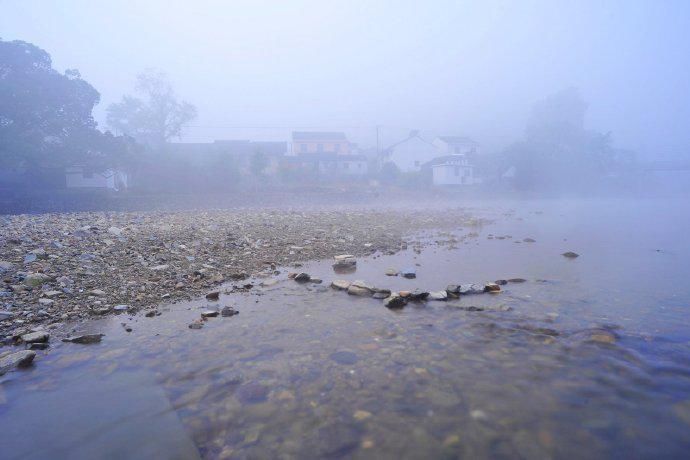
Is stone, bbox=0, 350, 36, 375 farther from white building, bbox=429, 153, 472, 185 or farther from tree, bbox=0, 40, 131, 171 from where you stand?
white building, bbox=429, 153, 472, 185

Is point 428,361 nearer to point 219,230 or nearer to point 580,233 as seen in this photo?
point 219,230

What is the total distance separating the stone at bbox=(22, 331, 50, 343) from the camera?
3.91m

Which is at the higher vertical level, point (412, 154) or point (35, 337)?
point (412, 154)

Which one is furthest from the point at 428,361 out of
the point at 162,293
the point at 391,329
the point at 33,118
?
the point at 33,118

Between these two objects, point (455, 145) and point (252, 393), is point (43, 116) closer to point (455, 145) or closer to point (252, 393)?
point (252, 393)

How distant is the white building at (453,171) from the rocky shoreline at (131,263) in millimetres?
39311

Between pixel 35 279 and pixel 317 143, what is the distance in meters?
61.6

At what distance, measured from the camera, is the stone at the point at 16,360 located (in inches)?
135

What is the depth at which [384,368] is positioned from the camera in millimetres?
3461

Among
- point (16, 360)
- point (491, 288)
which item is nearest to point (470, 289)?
point (491, 288)

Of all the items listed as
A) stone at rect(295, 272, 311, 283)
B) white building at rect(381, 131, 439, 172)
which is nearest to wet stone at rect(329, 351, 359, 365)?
stone at rect(295, 272, 311, 283)

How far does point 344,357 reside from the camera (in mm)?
3705

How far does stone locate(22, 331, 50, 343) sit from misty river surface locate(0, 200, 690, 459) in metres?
0.16

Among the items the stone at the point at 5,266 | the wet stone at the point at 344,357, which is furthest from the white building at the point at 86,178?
the wet stone at the point at 344,357
